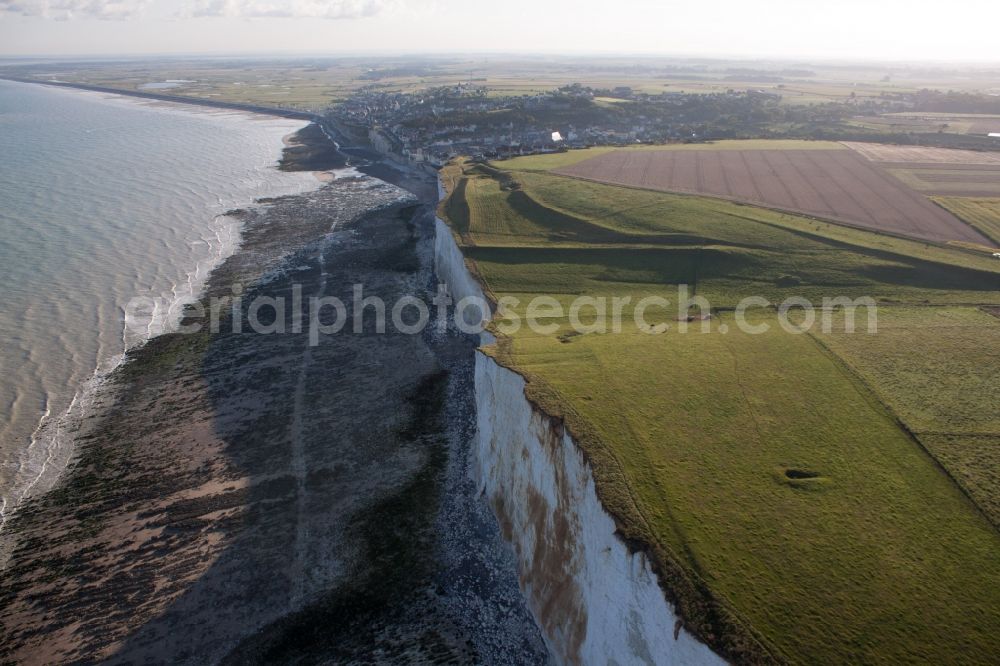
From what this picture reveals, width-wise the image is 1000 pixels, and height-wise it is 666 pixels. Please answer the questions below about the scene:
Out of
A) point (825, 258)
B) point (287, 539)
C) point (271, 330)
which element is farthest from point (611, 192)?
point (287, 539)

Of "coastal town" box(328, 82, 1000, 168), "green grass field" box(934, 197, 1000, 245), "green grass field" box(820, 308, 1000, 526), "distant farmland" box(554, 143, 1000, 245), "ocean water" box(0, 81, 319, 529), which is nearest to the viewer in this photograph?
"green grass field" box(820, 308, 1000, 526)

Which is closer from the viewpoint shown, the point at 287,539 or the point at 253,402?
the point at 287,539

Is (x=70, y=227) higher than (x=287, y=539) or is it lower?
higher

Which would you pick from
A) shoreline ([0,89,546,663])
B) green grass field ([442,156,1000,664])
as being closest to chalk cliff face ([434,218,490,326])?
green grass field ([442,156,1000,664])

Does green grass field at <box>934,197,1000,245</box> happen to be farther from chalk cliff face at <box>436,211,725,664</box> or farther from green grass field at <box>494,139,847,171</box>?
chalk cliff face at <box>436,211,725,664</box>

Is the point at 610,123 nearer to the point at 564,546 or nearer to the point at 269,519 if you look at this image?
the point at 269,519

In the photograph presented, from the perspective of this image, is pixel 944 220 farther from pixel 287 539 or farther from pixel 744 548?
pixel 287 539

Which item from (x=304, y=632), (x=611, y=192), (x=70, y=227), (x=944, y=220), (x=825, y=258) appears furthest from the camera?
(x=70, y=227)
